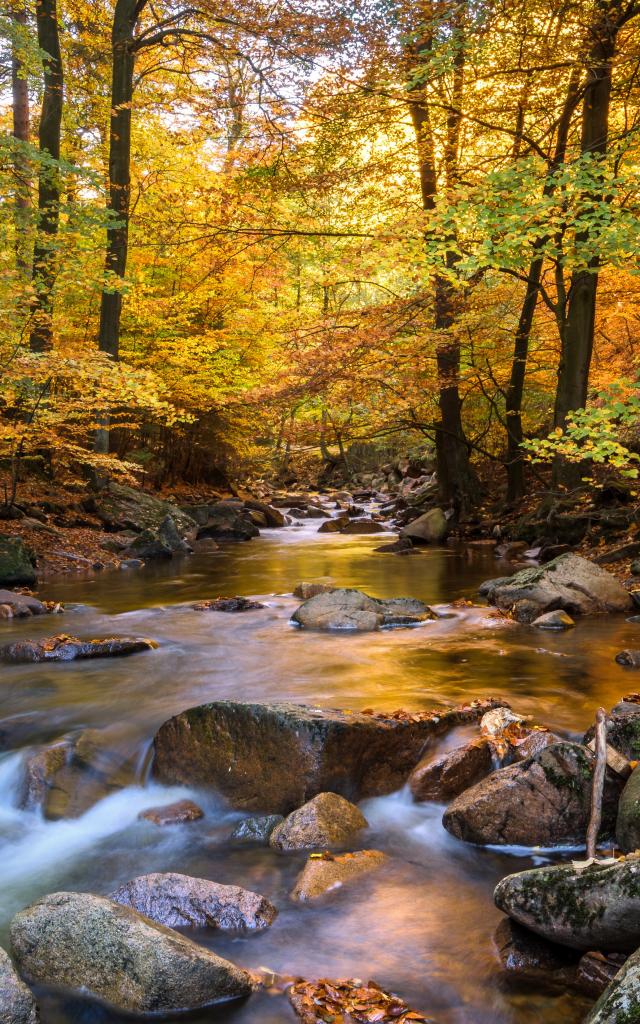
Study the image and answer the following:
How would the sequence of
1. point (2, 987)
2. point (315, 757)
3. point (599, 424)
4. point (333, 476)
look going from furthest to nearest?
point (333, 476) < point (599, 424) < point (315, 757) < point (2, 987)

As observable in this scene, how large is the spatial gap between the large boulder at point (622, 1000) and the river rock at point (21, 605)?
8.37m

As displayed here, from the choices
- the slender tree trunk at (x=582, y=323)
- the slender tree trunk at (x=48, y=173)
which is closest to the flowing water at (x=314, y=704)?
the slender tree trunk at (x=582, y=323)

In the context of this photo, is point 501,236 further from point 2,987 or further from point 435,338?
point 2,987

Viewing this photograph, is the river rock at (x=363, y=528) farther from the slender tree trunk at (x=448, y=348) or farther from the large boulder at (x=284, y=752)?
the large boulder at (x=284, y=752)

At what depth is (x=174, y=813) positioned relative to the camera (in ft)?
15.6

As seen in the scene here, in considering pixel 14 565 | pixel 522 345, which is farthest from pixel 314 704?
pixel 522 345

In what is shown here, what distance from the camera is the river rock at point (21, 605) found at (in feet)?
31.0

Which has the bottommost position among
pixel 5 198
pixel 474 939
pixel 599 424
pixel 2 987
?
pixel 474 939

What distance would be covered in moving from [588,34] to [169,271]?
1122cm

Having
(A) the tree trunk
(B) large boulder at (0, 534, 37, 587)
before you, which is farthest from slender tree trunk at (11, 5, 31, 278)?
(B) large boulder at (0, 534, 37, 587)

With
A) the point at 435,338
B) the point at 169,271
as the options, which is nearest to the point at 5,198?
the point at 169,271

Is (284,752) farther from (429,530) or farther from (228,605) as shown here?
(429,530)

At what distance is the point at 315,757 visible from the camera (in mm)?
4711

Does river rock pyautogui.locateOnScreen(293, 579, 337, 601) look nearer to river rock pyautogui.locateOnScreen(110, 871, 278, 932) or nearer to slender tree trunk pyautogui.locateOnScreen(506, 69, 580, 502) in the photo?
slender tree trunk pyautogui.locateOnScreen(506, 69, 580, 502)
